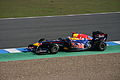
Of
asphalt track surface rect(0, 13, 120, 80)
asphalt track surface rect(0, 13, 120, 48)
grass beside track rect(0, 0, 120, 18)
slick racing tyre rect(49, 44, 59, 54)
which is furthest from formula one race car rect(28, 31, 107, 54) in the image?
grass beside track rect(0, 0, 120, 18)

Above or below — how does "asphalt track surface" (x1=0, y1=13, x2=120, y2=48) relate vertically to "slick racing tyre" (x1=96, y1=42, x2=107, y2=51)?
above

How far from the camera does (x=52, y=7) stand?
90.1 ft

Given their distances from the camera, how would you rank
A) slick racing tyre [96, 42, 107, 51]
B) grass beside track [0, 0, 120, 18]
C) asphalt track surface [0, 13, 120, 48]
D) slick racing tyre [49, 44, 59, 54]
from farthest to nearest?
grass beside track [0, 0, 120, 18] < asphalt track surface [0, 13, 120, 48] < slick racing tyre [96, 42, 107, 51] < slick racing tyre [49, 44, 59, 54]

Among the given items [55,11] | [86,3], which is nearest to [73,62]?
[55,11]

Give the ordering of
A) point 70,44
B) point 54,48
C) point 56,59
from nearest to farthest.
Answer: point 56,59
point 54,48
point 70,44

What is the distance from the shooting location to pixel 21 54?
48.7ft

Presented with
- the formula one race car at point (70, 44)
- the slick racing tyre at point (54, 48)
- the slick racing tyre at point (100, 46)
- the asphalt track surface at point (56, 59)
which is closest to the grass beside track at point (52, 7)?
the asphalt track surface at point (56, 59)

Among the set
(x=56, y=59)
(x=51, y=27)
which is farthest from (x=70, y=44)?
(x=51, y=27)

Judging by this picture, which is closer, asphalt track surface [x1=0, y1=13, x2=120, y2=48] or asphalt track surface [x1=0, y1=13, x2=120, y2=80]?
asphalt track surface [x1=0, y1=13, x2=120, y2=80]

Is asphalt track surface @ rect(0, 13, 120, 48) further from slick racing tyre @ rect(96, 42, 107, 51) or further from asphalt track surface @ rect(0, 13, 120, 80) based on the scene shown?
slick racing tyre @ rect(96, 42, 107, 51)

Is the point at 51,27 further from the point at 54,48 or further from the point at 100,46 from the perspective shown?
the point at 54,48

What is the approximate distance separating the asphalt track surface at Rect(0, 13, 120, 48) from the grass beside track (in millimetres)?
1927

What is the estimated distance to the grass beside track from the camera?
2515cm

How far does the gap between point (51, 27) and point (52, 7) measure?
705 centimetres
